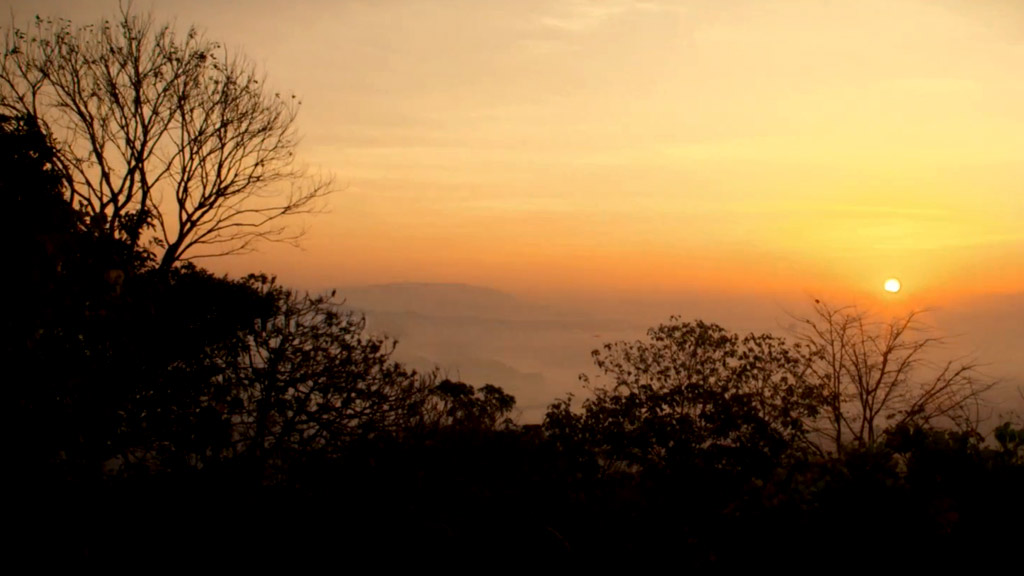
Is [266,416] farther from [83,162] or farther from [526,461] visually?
Result: [83,162]

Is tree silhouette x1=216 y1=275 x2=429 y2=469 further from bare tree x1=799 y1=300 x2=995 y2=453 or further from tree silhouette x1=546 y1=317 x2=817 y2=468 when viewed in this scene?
bare tree x1=799 y1=300 x2=995 y2=453

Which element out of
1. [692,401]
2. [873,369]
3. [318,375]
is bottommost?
[692,401]

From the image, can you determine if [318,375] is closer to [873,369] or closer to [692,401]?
[692,401]

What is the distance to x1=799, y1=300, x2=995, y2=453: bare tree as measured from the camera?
730 inches

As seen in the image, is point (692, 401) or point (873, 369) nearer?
point (692, 401)

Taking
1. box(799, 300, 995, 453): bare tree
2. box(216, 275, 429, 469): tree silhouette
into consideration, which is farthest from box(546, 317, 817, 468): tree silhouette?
box(216, 275, 429, 469): tree silhouette

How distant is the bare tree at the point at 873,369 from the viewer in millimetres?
18531

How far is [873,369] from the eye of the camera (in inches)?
768

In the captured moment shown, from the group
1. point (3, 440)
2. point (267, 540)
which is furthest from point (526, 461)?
point (3, 440)

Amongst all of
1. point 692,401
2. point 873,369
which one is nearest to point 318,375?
point 692,401

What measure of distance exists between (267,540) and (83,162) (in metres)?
12.1

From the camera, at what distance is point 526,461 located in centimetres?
955

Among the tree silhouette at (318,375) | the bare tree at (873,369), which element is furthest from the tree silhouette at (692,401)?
the tree silhouette at (318,375)

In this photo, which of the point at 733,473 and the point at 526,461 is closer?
the point at 526,461
